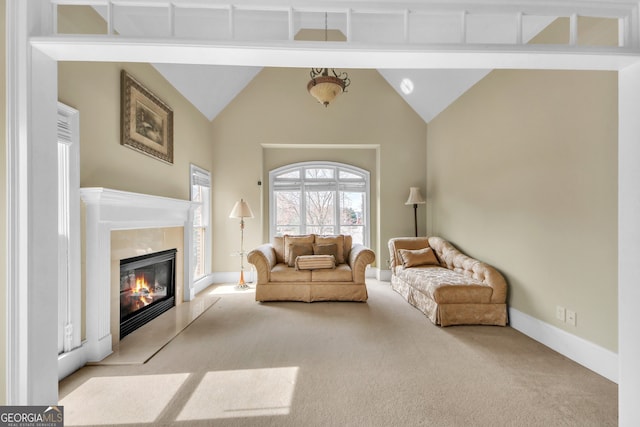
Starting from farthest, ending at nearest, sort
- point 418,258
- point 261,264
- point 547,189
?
point 418,258 → point 261,264 → point 547,189

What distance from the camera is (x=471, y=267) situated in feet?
12.0

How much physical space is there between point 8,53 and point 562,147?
3.56 meters

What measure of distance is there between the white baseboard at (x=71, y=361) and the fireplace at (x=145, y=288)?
Result: 0.52 metres

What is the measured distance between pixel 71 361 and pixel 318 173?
4507 millimetres

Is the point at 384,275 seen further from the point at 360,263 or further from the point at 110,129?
the point at 110,129

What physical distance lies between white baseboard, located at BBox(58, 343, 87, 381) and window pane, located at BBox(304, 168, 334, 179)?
428 cm

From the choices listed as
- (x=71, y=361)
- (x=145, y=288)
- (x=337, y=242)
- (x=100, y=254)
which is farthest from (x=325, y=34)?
(x=71, y=361)

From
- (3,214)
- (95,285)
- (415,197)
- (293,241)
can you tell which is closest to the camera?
(3,214)

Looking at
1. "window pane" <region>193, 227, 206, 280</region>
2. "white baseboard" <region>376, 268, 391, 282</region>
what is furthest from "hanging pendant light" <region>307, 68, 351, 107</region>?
"white baseboard" <region>376, 268, 391, 282</region>

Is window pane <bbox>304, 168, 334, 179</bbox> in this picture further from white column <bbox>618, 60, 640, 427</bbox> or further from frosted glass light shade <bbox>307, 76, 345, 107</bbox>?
white column <bbox>618, 60, 640, 427</bbox>

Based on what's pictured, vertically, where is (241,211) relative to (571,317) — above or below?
above

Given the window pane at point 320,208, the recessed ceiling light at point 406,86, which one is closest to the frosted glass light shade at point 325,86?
the recessed ceiling light at point 406,86

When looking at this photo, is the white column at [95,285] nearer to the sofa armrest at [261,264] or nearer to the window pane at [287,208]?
the sofa armrest at [261,264]

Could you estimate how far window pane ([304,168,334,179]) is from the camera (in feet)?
19.5
